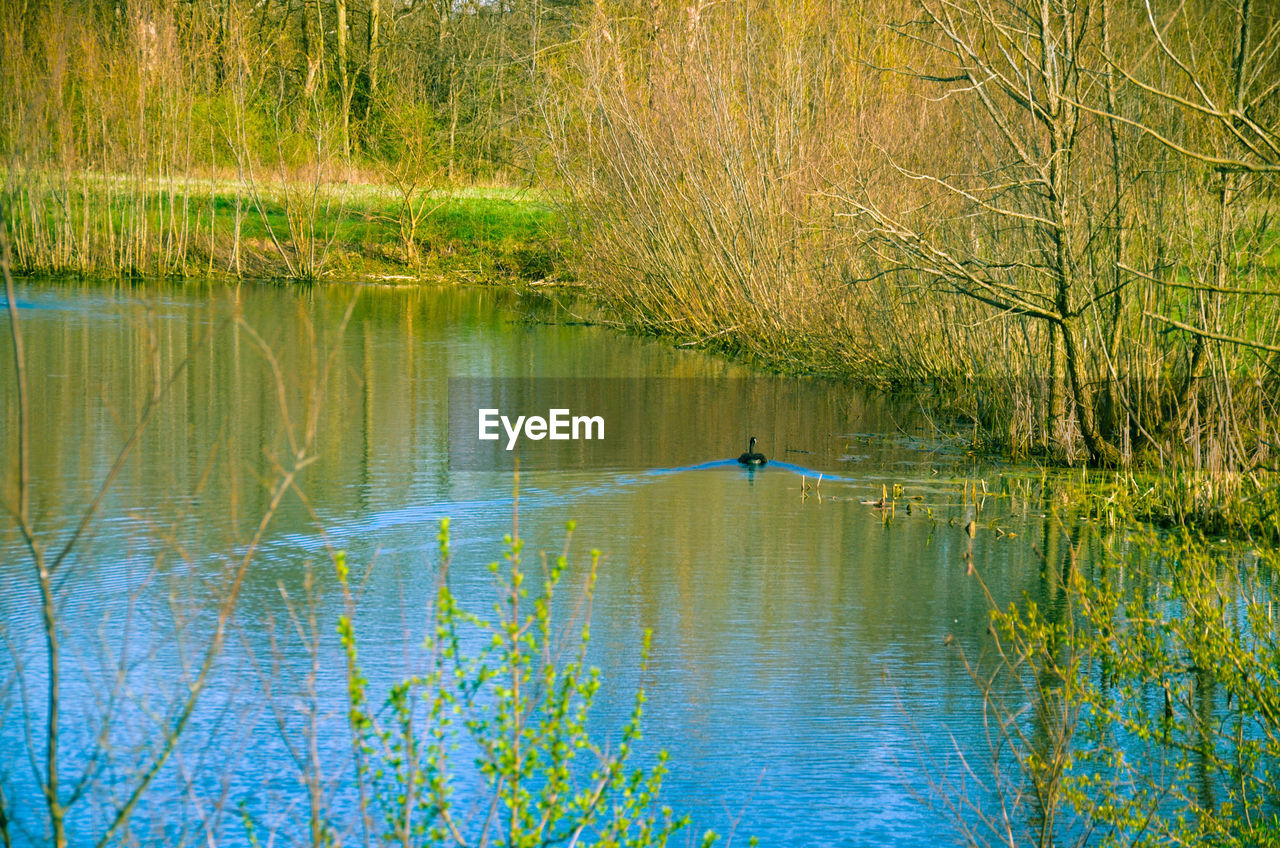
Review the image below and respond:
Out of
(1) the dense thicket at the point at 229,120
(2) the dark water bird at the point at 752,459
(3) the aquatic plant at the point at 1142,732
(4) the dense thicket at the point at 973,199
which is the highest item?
(1) the dense thicket at the point at 229,120

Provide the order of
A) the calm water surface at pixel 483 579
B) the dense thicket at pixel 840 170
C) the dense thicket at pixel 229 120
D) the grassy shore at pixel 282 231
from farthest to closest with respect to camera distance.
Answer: the grassy shore at pixel 282 231, the dense thicket at pixel 229 120, the dense thicket at pixel 840 170, the calm water surface at pixel 483 579

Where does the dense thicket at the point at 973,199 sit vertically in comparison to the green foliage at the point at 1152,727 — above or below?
above

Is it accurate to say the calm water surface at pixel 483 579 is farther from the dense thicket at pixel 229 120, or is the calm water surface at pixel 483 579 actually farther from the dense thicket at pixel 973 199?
the dense thicket at pixel 229 120

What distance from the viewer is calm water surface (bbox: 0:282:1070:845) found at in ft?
15.4

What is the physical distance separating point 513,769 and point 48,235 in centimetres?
2373

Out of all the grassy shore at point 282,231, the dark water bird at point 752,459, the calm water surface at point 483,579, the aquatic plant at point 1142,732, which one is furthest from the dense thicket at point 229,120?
the aquatic plant at point 1142,732

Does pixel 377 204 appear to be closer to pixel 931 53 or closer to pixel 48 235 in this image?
pixel 48 235

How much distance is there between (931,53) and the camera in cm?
1394

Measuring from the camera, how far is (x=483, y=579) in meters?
7.28

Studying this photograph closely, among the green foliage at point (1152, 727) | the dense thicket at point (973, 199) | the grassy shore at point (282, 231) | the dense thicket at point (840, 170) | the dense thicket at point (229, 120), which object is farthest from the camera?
the grassy shore at point (282, 231)

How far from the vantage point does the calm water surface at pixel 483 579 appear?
15.4ft

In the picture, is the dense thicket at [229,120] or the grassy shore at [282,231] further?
the grassy shore at [282,231]

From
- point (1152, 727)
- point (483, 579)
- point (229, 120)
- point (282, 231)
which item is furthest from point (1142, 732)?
point (282, 231)

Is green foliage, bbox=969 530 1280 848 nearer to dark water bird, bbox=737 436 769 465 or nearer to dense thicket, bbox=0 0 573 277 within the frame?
dark water bird, bbox=737 436 769 465
